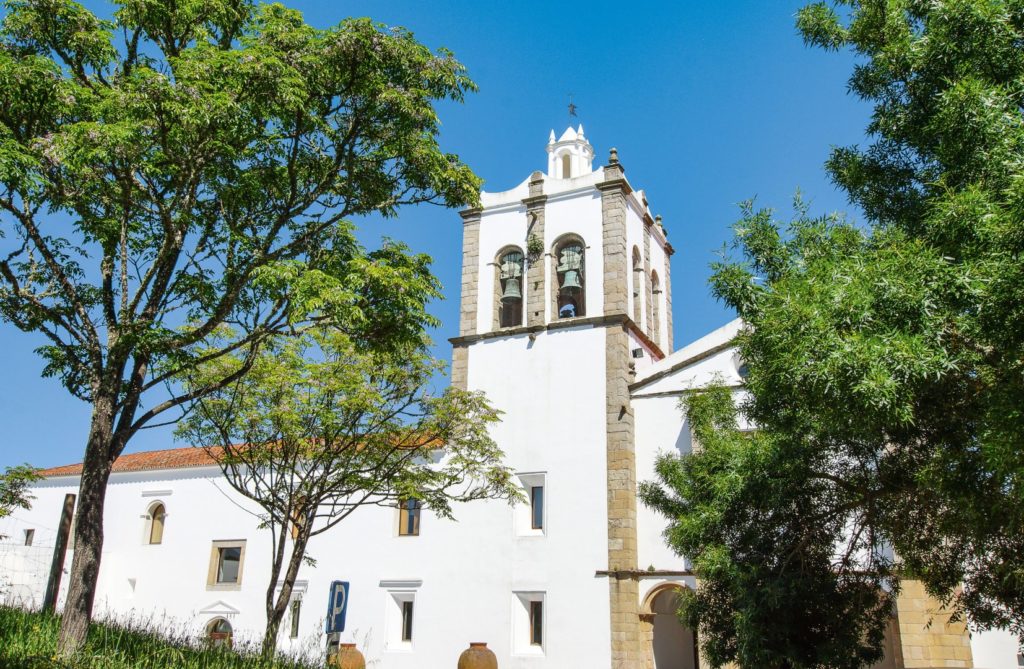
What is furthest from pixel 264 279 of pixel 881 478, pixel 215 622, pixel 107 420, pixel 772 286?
pixel 215 622

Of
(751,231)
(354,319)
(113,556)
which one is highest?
(751,231)

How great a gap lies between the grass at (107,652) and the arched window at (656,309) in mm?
14077

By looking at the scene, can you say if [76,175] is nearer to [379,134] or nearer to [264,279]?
[264,279]

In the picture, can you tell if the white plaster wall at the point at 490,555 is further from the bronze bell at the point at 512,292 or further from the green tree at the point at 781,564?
the green tree at the point at 781,564

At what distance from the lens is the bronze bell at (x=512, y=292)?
71.5ft

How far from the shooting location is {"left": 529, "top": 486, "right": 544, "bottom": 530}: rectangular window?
19859 mm

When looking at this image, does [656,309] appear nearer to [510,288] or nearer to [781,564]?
[510,288]

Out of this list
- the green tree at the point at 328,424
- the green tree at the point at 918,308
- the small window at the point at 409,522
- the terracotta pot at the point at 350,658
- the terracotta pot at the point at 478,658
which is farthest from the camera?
the small window at the point at 409,522

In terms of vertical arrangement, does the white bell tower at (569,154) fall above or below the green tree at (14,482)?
above

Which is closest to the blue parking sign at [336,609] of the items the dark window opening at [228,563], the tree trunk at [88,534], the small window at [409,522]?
the tree trunk at [88,534]

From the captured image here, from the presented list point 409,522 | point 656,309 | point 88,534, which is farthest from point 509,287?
point 88,534

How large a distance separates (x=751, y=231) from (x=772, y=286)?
1.18 m

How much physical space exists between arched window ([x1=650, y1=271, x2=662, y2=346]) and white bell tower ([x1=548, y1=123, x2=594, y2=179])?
3598mm

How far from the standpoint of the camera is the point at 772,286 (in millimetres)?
8562
